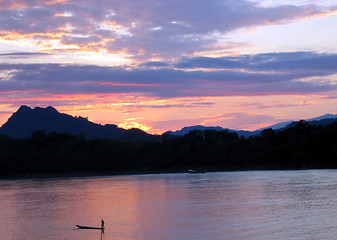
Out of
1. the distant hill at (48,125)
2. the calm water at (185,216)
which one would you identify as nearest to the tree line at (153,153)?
the calm water at (185,216)

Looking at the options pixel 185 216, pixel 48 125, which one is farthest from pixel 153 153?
pixel 48 125

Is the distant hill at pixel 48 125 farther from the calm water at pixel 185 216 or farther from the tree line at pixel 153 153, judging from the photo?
the calm water at pixel 185 216

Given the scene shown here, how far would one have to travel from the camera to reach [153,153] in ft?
372

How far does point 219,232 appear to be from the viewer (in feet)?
82.3

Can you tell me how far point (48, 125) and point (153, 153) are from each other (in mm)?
87653

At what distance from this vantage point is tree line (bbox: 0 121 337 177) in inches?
3755

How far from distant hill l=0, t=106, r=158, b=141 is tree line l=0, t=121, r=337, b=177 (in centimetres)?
6709

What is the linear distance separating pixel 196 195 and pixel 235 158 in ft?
191

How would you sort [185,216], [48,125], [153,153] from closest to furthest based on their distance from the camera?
[185,216]
[153,153]
[48,125]

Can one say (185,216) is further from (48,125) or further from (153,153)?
(48,125)

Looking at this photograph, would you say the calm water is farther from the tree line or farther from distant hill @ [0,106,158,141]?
distant hill @ [0,106,158,141]

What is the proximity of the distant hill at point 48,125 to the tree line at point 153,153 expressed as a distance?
67.1m

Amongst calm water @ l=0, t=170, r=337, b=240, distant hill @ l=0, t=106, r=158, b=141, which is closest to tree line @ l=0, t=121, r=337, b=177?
calm water @ l=0, t=170, r=337, b=240

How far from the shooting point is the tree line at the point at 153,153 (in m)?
95.4
